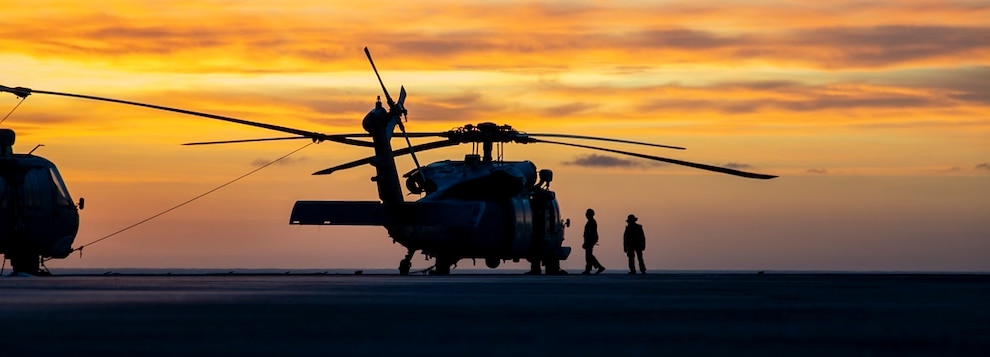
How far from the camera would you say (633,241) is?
5638 centimetres

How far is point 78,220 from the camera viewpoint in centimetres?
5219

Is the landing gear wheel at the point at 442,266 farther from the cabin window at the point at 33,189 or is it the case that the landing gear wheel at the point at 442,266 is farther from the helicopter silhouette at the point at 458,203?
the cabin window at the point at 33,189

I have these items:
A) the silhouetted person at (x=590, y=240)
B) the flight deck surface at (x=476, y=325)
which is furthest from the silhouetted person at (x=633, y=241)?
the flight deck surface at (x=476, y=325)

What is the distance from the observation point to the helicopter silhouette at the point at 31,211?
4862 centimetres

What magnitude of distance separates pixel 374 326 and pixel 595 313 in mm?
4124

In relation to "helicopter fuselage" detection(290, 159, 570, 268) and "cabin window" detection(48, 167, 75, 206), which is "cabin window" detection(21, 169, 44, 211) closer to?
"cabin window" detection(48, 167, 75, 206)

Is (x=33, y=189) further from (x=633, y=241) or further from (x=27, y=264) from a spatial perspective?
(x=633, y=241)

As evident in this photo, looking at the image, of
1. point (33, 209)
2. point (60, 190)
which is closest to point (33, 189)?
point (33, 209)

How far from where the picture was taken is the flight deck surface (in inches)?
488

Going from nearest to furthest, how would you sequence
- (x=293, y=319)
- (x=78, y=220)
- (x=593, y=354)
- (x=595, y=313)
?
(x=593, y=354) → (x=293, y=319) → (x=595, y=313) → (x=78, y=220)

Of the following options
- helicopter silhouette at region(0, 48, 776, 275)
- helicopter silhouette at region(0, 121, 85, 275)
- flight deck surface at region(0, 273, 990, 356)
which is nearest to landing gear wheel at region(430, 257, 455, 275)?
helicopter silhouette at region(0, 48, 776, 275)

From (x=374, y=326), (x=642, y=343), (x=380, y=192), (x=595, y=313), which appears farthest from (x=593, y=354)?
(x=380, y=192)

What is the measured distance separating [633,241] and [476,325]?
40.8 meters

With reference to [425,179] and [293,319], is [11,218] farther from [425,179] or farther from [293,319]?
[293,319]
